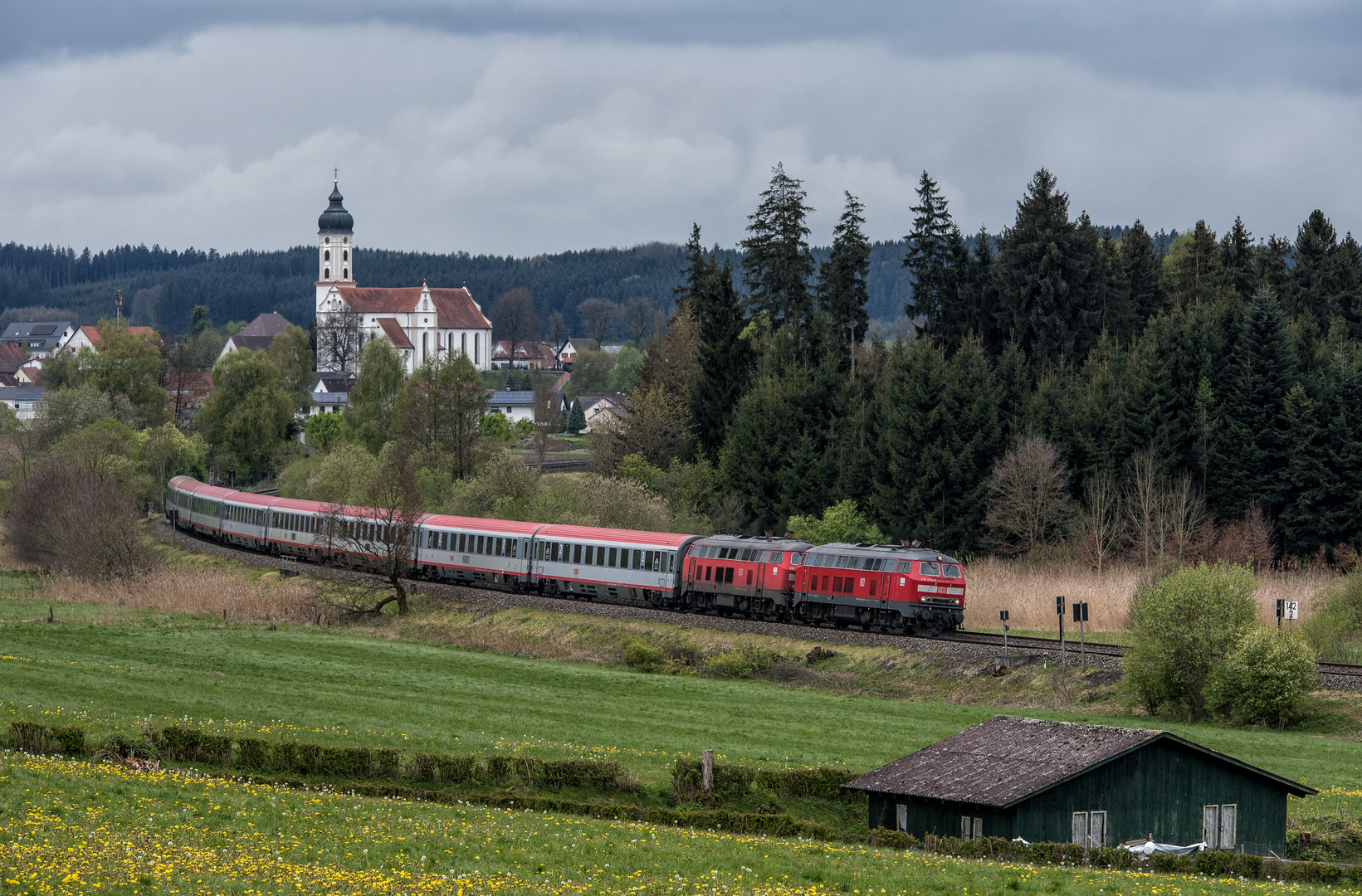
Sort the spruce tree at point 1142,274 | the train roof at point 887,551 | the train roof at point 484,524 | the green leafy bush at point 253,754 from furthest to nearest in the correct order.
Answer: the spruce tree at point 1142,274 < the train roof at point 484,524 < the train roof at point 887,551 < the green leafy bush at point 253,754

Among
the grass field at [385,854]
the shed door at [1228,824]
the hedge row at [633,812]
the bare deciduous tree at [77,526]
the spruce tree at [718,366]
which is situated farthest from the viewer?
the spruce tree at [718,366]

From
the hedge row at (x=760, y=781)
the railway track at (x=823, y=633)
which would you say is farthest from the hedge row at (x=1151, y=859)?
the railway track at (x=823, y=633)

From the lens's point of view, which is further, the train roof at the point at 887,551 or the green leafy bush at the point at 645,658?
the train roof at the point at 887,551

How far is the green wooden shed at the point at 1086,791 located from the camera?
27047 millimetres

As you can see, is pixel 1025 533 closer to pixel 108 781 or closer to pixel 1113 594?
pixel 1113 594

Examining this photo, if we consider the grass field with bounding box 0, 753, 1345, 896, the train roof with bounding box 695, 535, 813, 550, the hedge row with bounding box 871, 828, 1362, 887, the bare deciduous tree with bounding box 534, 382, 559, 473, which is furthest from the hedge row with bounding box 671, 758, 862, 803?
the bare deciduous tree with bounding box 534, 382, 559, 473

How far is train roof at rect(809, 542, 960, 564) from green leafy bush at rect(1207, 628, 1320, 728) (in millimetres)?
13279

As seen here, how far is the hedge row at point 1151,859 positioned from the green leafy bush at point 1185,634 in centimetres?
1399

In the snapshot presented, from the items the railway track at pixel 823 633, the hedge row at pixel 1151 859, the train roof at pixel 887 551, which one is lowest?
the hedge row at pixel 1151 859

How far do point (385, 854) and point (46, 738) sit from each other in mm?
Answer: 10075

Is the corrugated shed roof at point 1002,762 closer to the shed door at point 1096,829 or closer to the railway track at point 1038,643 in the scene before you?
the shed door at point 1096,829

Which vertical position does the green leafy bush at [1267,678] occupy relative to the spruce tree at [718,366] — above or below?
below

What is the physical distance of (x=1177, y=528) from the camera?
6931 centimetres

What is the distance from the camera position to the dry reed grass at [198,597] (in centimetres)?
5938
